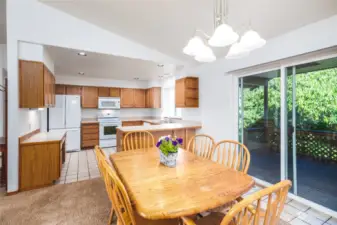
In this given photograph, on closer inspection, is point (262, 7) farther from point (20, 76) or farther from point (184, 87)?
point (20, 76)

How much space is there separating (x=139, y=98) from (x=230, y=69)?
3.89 meters

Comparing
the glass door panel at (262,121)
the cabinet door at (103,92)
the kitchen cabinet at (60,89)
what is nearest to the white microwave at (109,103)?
the cabinet door at (103,92)

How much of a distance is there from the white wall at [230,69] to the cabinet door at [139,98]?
220cm

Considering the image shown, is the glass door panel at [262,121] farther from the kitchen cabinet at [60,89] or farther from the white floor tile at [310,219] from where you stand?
the kitchen cabinet at [60,89]

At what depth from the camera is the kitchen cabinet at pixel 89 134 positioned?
511 centimetres

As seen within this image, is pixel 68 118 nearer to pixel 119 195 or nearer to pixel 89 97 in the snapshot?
pixel 89 97

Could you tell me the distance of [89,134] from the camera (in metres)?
5.19

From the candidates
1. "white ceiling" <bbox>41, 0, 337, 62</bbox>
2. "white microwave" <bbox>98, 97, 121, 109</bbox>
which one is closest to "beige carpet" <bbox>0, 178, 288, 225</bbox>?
"white ceiling" <bbox>41, 0, 337, 62</bbox>

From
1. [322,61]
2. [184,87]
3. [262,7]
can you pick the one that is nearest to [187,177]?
[262,7]

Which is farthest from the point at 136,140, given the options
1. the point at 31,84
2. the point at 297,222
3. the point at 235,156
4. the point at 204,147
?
the point at 297,222

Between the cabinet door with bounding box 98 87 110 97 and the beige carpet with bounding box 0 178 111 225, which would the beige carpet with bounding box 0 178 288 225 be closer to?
the beige carpet with bounding box 0 178 111 225

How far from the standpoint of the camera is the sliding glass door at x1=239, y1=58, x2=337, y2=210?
7.09ft

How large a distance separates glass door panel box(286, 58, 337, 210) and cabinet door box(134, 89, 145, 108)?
4.77m

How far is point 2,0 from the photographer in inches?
99.4
